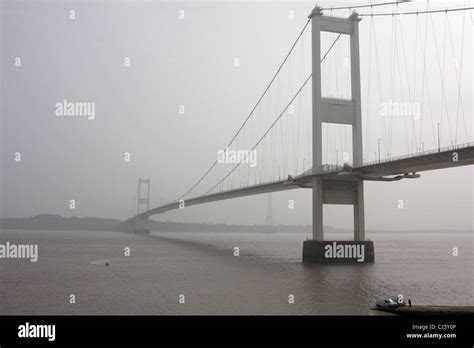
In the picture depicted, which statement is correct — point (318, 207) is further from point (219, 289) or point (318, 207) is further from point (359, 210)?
point (219, 289)

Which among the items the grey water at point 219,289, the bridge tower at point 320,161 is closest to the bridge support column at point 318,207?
the bridge tower at point 320,161

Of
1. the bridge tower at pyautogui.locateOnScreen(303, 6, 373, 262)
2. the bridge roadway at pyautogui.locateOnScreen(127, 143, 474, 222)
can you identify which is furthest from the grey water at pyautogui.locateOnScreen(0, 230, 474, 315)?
the bridge roadway at pyautogui.locateOnScreen(127, 143, 474, 222)

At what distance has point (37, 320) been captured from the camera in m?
16.9

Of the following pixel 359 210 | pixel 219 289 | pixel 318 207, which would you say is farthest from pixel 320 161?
pixel 219 289

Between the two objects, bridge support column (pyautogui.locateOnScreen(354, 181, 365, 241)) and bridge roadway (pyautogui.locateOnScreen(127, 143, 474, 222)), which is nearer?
bridge roadway (pyautogui.locateOnScreen(127, 143, 474, 222))

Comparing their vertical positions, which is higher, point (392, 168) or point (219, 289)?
point (392, 168)

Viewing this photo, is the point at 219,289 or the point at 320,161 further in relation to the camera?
the point at 320,161

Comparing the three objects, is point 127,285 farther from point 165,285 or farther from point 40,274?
point 40,274

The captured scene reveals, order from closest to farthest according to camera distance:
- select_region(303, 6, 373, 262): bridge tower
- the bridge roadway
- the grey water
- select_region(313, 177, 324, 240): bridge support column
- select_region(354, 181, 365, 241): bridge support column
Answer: the grey water
the bridge roadway
select_region(313, 177, 324, 240): bridge support column
select_region(303, 6, 373, 262): bridge tower
select_region(354, 181, 365, 241): bridge support column

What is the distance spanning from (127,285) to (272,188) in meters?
23.4

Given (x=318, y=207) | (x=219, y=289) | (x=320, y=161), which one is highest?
(x=320, y=161)

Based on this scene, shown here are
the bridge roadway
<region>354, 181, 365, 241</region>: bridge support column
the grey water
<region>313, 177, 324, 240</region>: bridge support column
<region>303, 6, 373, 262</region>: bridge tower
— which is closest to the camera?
the grey water

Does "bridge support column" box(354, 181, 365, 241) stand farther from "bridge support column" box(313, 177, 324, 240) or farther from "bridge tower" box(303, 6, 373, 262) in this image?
"bridge support column" box(313, 177, 324, 240)

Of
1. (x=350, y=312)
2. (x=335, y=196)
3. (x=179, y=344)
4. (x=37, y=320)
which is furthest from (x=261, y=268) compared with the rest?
(x=179, y=344)
